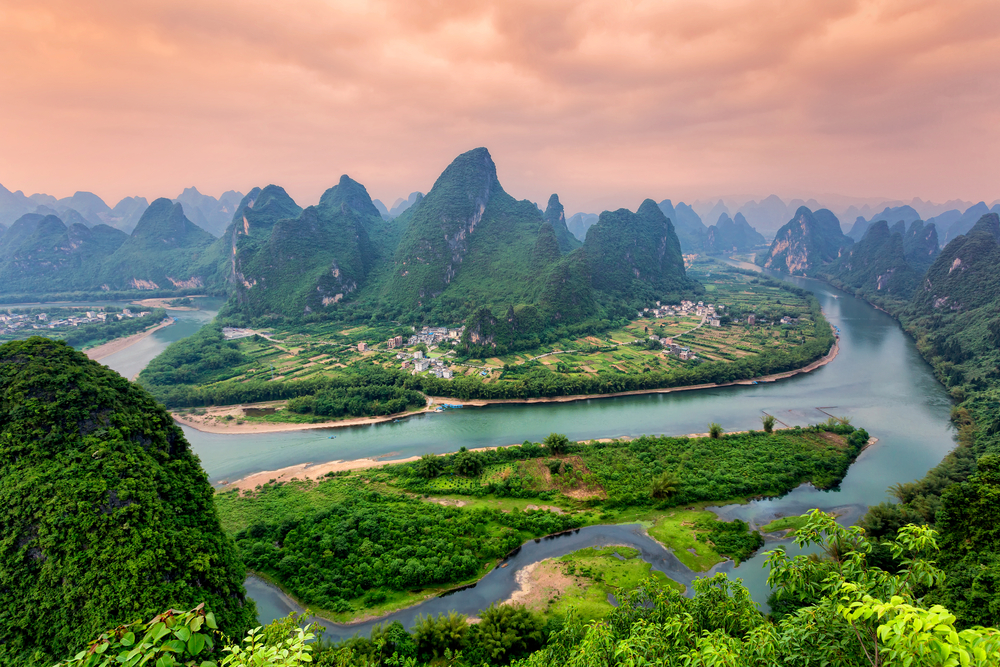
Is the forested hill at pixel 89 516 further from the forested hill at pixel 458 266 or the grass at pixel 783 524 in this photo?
the forested hill at pixel 458 266

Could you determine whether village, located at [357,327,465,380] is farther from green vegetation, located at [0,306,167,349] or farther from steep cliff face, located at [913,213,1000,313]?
steep cliff face, located at [913,213,1000,313]

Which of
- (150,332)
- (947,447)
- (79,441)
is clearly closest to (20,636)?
(79,441)

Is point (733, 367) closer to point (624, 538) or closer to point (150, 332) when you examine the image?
point (624, 538)

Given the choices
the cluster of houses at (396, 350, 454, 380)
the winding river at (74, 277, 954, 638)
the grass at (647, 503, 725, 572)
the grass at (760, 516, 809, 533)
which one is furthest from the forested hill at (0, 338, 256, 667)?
the cluster of houses at (396, 350, 454, 380)

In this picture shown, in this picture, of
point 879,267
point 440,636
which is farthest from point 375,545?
point 879,267

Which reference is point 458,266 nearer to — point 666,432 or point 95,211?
point 666,432
